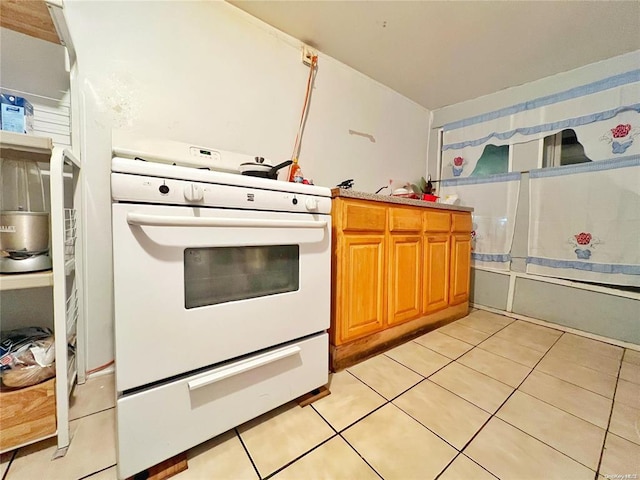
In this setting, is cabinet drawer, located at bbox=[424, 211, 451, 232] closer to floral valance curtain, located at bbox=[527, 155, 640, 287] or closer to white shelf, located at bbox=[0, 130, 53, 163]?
floral valance curtain, located at bbox=[527, 155, 640, 287]

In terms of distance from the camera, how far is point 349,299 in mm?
1233

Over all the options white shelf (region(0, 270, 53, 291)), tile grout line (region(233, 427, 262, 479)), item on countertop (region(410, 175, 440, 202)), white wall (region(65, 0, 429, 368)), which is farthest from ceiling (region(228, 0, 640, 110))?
tile grout line (region(233, 427, 262, 479))

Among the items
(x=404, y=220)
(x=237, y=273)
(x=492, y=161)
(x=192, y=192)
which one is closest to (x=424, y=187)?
(x=492, y=161)

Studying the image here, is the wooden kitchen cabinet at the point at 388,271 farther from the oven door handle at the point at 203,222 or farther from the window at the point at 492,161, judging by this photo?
the window at the point at 492,161

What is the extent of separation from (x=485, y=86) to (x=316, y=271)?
2350 mm

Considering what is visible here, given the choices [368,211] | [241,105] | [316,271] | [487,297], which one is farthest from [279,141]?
[487,297]

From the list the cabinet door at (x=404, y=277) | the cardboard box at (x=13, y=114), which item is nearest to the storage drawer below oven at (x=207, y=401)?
the cabinet door at (x=404, y=277)

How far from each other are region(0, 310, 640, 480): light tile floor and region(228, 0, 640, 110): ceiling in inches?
76.7

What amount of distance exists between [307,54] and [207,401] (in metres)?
1.99

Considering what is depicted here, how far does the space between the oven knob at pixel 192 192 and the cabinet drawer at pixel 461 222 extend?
175cm

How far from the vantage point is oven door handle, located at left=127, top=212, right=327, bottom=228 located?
2.04 ft

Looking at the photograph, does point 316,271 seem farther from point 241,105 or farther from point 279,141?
point 241,105

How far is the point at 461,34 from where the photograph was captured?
5.15 feet

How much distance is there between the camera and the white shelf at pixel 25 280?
2.30 ft
